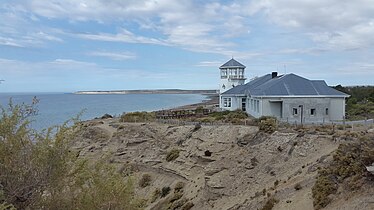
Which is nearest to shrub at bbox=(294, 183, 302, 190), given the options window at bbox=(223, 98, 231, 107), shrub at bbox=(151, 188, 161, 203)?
shrub at bbox=(151, 188, 161, 203)

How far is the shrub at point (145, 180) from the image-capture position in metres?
31.5

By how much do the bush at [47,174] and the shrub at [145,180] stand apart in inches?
804

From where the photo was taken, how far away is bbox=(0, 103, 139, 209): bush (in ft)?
32.7

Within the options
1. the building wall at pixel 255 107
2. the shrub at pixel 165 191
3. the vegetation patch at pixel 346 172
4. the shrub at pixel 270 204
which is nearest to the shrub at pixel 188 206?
the shrub at pixel 165 191

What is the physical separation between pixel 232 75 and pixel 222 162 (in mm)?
25811

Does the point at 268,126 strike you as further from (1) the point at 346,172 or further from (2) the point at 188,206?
(1) the point at 346,172

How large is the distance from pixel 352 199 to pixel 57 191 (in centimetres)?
1047

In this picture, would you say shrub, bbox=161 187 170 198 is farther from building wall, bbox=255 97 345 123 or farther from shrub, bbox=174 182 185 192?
building wall, bbox=255 97 345 123

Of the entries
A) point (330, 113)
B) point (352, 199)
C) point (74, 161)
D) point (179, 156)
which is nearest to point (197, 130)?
point (179, 156)

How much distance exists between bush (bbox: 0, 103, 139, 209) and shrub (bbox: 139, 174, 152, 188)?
20.4 metres

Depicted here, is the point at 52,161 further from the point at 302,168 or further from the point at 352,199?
the point at 302,168

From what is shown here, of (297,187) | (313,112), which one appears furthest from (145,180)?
(297,187)

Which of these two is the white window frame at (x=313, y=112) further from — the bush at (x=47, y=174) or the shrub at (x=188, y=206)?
the bush at (x=47, y=174)

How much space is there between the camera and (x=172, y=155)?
32.8 m
